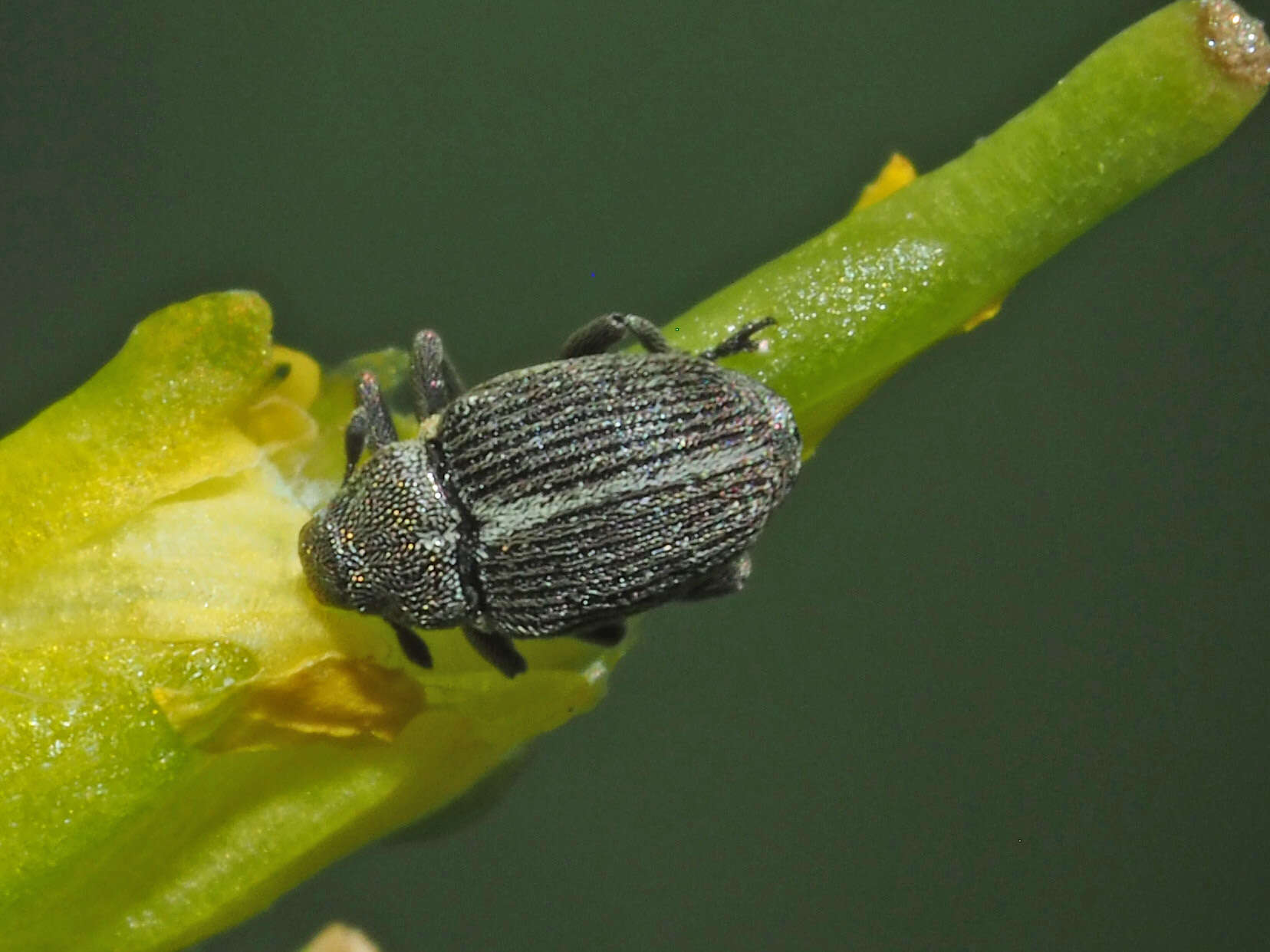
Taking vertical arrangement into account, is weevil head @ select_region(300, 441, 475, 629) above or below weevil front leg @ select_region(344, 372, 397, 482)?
below

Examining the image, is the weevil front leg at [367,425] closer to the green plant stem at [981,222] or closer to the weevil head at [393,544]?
the weevil head at [393,544]

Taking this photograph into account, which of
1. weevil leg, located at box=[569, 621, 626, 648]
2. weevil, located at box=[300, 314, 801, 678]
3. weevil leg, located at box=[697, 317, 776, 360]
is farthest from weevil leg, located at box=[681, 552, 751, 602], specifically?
weevil leg, located at box=[697, 317, 776, 360]

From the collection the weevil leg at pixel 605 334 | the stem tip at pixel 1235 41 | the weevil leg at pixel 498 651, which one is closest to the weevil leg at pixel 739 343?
the weevil leg at pixel 605 334

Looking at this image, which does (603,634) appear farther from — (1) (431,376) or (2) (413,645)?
(1) (431,376)

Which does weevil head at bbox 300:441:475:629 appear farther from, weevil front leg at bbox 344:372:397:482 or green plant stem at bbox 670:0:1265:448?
green plant stem at bbox 670:0:1265:448

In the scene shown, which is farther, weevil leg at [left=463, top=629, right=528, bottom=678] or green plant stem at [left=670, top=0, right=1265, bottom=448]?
weevil leg at [left=463, top=629, right=528, bottom=678]

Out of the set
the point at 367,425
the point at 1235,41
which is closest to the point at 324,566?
the point at 367,425

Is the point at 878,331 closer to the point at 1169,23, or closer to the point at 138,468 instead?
the point at 1169,23

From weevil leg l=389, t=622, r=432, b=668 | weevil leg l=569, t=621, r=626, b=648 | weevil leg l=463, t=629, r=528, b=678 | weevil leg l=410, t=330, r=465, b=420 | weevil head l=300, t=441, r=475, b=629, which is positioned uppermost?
weevil leg l=410, t=330, r=465, b=420
